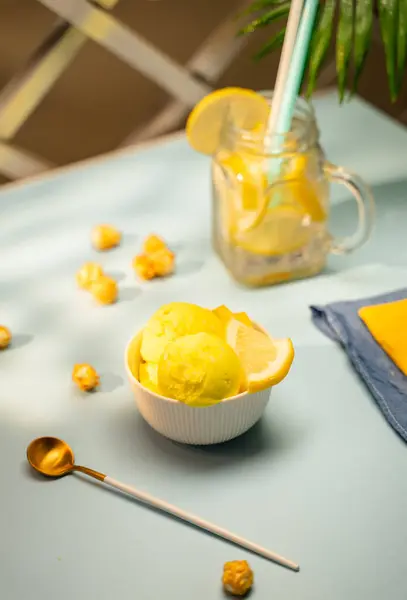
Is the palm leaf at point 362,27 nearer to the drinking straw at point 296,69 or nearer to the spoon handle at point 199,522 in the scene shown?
the drinking straw at point 296,69

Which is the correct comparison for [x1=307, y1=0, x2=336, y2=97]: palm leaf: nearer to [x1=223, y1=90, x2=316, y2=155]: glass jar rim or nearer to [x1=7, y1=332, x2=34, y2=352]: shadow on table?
[x1=223, y1=90, x2=316, y2=155]: glass jar rim

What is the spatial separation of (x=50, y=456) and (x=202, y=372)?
0.48ft

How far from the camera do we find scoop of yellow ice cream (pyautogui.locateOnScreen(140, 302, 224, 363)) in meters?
0.62

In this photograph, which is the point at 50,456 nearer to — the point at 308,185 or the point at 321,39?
the point at 308,185

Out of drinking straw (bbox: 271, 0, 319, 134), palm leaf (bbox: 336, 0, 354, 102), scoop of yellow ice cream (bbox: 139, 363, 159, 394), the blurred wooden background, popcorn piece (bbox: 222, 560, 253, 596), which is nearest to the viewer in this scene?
popcorn piece (bbox: 222, 560, 253, 596)

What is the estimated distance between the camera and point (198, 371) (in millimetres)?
569

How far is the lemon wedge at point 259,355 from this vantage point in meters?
0.59

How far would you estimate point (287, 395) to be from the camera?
2.23 ft

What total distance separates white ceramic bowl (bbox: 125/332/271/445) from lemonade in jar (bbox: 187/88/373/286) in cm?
21

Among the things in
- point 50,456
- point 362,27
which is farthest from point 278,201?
point 50,456

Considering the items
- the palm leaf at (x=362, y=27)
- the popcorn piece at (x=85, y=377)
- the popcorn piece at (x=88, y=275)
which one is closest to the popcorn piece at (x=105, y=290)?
the popcorn piece at (x=88, y=275)

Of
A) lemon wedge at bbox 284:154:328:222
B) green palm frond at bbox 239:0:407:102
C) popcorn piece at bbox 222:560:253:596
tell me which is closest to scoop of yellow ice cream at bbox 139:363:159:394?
popcorn piece at bbox 222:560:253:596

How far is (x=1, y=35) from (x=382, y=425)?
0.72m

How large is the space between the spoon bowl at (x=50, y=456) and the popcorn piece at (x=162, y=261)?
0.25 m
